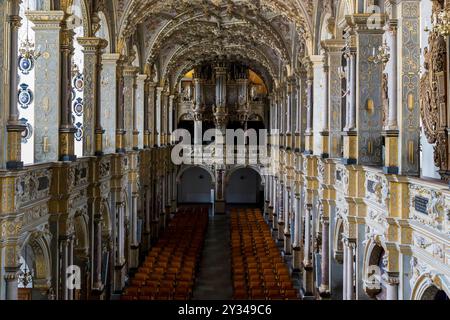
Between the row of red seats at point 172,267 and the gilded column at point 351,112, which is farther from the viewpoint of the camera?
the row of red seats at point 172,267

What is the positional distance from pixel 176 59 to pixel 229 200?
48.9 feet

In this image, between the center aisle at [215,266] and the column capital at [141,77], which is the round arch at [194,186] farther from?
the column capital at [141,77]

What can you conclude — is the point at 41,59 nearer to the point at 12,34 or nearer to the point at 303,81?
the point at 12,34

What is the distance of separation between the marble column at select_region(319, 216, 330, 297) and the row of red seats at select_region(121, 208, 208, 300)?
480 cm

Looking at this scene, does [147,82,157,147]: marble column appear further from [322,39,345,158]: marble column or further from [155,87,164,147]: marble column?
[322,39,345,158]: marble column

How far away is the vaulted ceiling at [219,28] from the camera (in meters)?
17.7

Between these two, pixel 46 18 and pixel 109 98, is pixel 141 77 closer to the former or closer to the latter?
pixel 109 98

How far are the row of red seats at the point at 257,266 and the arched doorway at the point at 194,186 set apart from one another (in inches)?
424

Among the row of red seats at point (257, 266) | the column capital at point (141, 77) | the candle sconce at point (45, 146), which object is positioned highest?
the column capital at point (141, 77)

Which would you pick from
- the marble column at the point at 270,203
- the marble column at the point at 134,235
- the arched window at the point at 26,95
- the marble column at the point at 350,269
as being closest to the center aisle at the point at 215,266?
the marble column at the point at 270,203

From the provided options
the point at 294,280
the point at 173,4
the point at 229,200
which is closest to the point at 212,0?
the point at 173,4

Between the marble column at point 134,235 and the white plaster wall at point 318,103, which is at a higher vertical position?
the white plaster wall at point 318,103

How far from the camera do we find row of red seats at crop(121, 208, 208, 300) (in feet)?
56.3

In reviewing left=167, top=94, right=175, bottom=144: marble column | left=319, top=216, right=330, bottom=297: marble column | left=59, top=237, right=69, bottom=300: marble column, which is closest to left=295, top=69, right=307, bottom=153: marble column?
left=319, top=216, right=330, bottom=297: marble column
